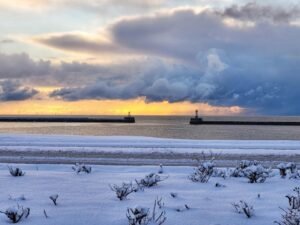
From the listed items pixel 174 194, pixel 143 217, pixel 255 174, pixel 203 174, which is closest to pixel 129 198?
pixel 174 194

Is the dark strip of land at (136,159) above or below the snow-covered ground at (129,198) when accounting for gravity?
below

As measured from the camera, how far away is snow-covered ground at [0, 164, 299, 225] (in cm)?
571

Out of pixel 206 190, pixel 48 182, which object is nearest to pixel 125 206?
pixel 206 190

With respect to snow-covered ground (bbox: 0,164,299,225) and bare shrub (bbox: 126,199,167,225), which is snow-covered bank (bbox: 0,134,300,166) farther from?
bare shrub (bbox: 126,199,167,225)

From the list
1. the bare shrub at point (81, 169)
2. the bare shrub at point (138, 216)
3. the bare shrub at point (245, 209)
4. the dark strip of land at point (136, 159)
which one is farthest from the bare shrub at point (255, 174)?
the dark strip of land at point (136, 159)

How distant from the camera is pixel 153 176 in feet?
25.9

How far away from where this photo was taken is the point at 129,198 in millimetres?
6723

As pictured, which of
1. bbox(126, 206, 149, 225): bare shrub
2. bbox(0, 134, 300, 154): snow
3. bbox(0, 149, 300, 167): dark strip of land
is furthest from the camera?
bbox(0, 134, 300, 154): snow

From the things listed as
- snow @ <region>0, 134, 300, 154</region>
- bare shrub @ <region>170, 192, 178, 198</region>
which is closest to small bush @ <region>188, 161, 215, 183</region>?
bare shrub @ <region>170, 192, 178, 198</region>

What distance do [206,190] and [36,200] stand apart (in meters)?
2.79

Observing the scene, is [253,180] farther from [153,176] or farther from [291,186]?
[153,176]

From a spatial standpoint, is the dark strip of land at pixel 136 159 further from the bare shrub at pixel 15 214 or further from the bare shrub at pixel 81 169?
the bare shrub at pixel 15 214

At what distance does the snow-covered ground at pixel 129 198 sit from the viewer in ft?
18.7

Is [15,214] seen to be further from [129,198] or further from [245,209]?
[245,209]
